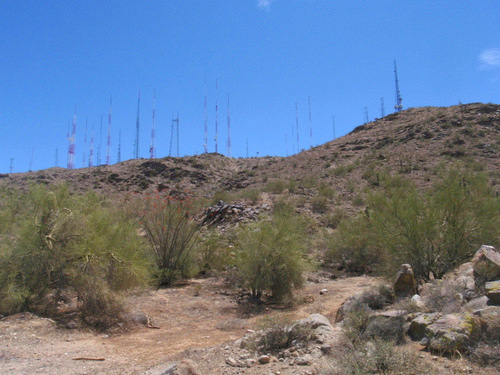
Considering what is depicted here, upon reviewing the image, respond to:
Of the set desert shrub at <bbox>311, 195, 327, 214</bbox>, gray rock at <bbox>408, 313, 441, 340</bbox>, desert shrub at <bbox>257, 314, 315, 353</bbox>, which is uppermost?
desert shrub at <bbox>311, 195, 327, 214</bbox>

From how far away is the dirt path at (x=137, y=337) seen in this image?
6539 mm

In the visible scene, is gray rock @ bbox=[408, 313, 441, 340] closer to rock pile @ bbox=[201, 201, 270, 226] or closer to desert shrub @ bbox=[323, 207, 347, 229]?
rock pile @ bbox=[201, 201, 270, 226]

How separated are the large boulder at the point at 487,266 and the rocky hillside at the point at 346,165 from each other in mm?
20674

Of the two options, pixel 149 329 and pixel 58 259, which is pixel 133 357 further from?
pixel 58 259

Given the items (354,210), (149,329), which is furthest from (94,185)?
(149,329)

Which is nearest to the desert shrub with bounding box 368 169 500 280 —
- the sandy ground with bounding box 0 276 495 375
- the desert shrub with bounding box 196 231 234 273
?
the sandy ground with bounding box 0 276 495 375

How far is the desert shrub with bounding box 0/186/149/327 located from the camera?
30.0 ft

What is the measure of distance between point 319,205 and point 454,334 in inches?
924

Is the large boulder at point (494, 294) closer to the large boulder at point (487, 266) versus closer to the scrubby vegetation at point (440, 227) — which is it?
the large boulder at point (487, 266)

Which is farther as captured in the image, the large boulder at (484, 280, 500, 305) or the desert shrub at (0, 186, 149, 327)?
the desert shrub at (0, 186, 149, 327)

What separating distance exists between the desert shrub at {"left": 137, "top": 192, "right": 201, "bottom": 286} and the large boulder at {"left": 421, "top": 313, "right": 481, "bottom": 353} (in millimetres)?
11858

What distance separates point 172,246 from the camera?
53.2 feet

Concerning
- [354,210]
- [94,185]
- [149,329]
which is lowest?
[149,329]

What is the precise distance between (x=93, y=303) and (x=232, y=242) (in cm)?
931
